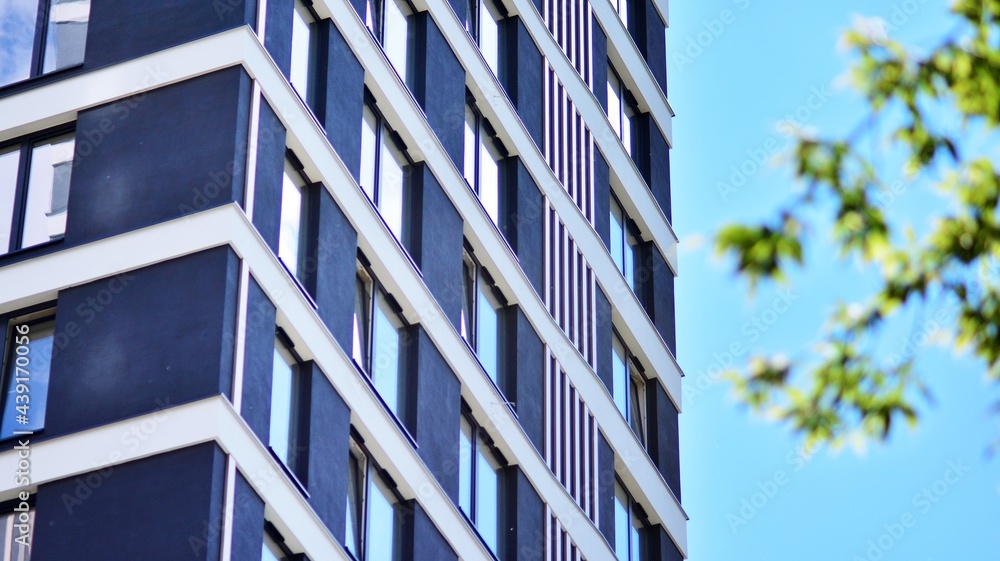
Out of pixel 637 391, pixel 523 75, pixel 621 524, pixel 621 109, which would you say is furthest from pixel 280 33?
pixel 621 109

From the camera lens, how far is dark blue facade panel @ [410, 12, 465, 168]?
3406 centimetres

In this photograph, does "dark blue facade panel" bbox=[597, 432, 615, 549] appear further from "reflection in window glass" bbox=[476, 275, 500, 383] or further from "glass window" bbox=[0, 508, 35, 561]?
"glass window" bbox=[0, 508, 35, 561]

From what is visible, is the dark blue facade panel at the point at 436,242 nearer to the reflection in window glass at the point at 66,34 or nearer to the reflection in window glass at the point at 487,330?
the reflection in window glass at the point at 487,330

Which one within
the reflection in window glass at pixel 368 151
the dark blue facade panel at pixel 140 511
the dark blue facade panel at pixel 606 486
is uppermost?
the reflection in window glass at pixel 368 151

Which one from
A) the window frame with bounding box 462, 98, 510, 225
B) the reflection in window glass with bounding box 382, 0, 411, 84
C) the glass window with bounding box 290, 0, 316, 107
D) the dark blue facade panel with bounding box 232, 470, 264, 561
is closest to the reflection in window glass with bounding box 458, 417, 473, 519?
the window frame with bounding box 462, 98, 510, 225

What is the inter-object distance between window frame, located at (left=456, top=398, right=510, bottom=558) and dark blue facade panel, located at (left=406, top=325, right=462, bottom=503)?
647 millimetres

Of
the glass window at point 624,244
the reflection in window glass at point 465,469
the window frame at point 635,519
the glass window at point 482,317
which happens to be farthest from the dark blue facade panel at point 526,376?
the glass window at point 624,244

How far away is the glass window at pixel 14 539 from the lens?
2556 centimetres

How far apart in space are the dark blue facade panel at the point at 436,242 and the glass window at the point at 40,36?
642cm

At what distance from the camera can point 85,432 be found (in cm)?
2564

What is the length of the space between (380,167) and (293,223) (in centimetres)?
365

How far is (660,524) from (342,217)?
43.7ft

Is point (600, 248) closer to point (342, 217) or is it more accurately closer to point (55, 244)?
point (342, 217)

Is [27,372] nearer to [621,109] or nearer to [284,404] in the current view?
[284,404]
